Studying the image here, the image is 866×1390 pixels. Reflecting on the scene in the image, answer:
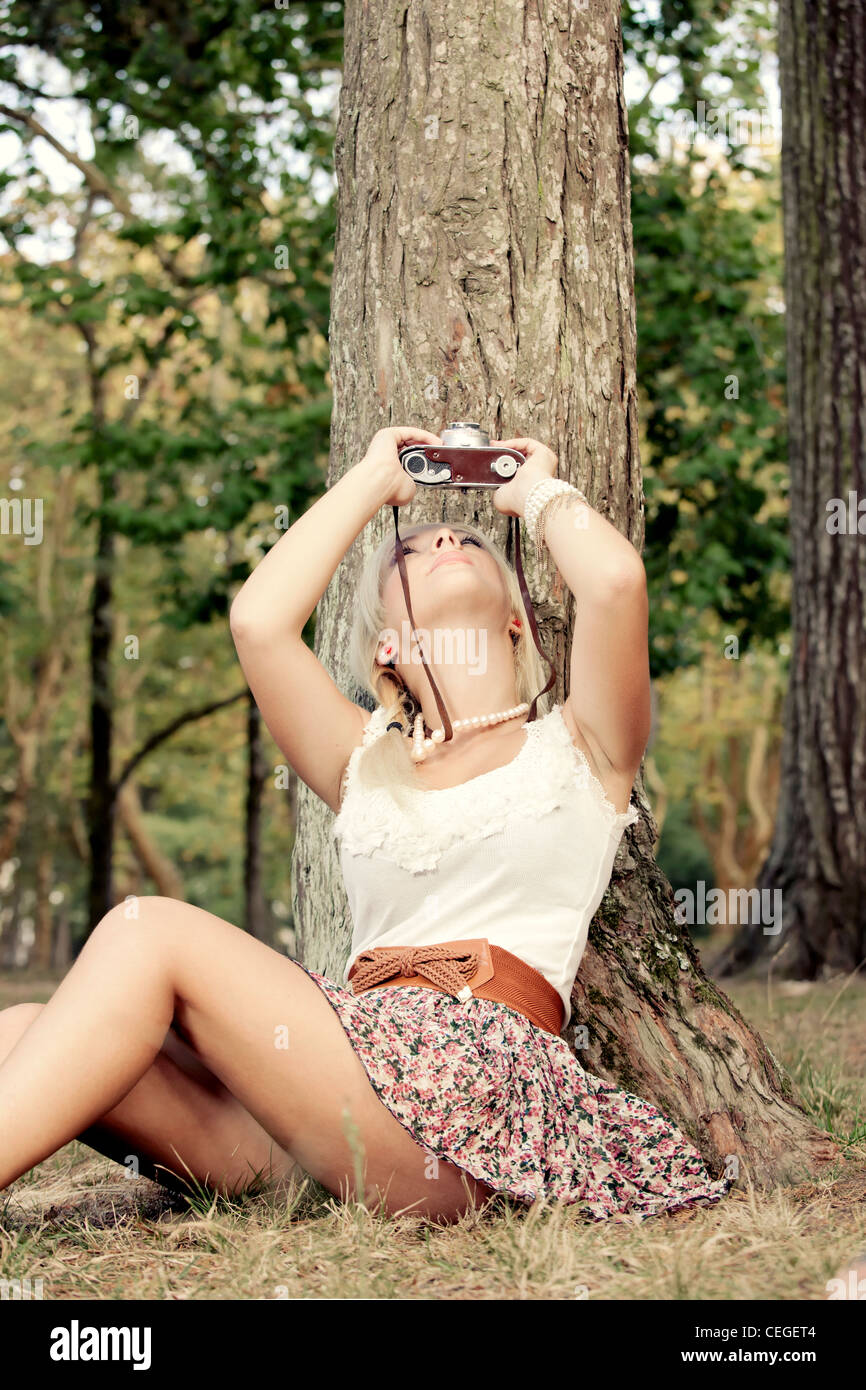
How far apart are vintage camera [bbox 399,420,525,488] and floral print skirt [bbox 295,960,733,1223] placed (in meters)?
1.13

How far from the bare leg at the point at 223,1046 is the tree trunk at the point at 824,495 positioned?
3.66 meters

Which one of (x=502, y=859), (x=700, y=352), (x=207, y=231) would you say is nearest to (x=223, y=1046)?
(x=502, y=859)

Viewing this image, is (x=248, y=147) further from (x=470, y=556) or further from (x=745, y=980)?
(x=470, y=556)

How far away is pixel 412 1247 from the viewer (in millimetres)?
2244

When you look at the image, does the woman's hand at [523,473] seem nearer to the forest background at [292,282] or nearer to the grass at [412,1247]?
the grass at [412,1247]

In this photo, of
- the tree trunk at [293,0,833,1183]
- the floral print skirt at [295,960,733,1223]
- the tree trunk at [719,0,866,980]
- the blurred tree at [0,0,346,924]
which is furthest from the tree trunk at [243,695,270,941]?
the floral print skirt at [295,960,733,1223]

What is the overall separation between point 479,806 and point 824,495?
385cm

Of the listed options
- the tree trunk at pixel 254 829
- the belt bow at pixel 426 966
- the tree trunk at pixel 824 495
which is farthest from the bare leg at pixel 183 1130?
the tree trunk at pixel 254 829

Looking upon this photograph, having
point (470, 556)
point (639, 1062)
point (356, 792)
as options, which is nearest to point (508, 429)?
point (470, 556)

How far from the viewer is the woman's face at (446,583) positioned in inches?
109

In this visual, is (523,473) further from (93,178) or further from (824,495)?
(93,178)

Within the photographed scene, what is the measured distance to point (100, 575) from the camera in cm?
1316

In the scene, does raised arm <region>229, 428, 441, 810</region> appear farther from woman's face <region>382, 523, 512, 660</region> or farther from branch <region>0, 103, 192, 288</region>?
branch <region>0, 103, 192, 288</region>

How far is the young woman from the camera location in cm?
227
